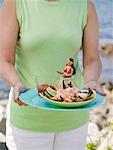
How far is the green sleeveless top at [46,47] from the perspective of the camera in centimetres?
181

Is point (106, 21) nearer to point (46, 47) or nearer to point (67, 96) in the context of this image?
point (46, 47)

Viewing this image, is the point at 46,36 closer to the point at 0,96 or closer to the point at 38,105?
the point at 38,105

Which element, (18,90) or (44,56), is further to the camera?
(44,56)

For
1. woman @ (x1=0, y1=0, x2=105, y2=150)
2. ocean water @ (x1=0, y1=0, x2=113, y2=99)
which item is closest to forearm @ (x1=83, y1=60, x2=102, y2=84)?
woman @ (x1=0, y1=0, x2=105, y2=150)

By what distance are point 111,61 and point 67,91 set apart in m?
6.14

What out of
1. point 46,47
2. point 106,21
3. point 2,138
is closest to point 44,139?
point 46,47

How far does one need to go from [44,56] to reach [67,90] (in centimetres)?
18

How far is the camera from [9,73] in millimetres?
1810

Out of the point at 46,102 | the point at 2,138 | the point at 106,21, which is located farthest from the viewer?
the point at 106,21

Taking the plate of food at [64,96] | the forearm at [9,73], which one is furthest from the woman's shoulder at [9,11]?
the plate of food at [64,96]

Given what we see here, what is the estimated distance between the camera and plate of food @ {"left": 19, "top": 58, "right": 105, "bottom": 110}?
1646 mm

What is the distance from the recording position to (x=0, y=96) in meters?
6.04

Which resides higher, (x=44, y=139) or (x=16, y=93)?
(x=16, y=93)

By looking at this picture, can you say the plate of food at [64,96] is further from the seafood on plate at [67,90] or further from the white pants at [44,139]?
the white pants at [44,139]
